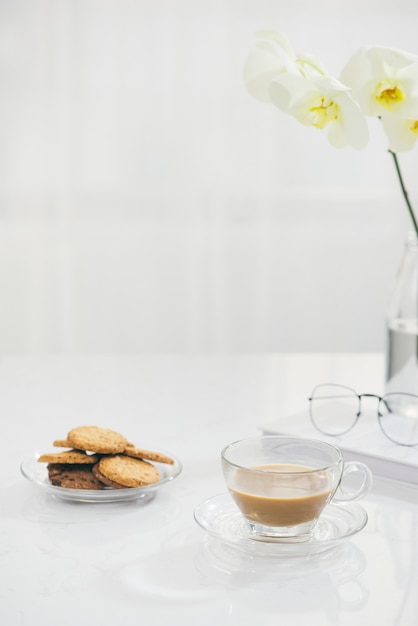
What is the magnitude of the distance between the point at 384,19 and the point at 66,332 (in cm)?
168

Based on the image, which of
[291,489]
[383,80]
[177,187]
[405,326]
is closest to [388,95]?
[383,80]

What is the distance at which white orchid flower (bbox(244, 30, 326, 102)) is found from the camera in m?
1.08

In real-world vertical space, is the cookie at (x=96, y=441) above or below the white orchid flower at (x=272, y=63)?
below

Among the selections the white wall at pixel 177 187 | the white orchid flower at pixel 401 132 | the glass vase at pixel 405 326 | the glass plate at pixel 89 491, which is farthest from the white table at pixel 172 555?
the white wall at pixel 177 187

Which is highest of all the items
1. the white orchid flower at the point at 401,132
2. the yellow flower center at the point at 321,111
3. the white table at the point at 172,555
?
the yellow flower center at the point at 321,111

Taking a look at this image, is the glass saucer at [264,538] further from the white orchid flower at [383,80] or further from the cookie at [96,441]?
the white orchid flower at [383,80]

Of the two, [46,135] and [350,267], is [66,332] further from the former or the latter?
[350,267]

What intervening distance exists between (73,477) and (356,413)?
Answer: 44 cm

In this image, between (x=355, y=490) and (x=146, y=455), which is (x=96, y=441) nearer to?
(x=146, y=455)

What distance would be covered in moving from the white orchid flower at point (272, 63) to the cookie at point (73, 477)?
51 centimetres

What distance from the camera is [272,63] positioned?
1091mm

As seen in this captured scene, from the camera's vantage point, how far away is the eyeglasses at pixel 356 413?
1156 millimetres

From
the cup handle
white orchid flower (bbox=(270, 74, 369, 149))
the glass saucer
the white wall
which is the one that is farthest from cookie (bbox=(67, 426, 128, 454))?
the white wall

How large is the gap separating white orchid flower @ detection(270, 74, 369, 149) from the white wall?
2.27m
